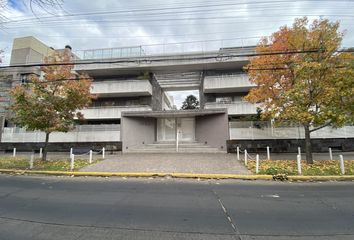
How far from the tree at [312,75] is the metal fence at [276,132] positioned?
16.0ft

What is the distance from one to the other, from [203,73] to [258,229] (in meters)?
23.6

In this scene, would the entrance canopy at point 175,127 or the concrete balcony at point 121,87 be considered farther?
the concrete balcony at point 121,87

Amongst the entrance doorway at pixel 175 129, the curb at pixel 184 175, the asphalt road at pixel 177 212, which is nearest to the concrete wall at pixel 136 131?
the entrance doorway at pixel 175 129

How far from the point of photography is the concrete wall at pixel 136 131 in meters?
20.2

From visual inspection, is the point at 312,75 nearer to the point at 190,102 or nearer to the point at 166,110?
the point at 166,110

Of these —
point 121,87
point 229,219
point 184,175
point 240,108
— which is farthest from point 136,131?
point 229,219

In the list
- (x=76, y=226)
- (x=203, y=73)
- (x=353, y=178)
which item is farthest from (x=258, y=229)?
(x=203, y=73)

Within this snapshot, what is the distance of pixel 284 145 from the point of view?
19031mm

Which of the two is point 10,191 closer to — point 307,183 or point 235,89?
point 307,183

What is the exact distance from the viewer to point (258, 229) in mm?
4461

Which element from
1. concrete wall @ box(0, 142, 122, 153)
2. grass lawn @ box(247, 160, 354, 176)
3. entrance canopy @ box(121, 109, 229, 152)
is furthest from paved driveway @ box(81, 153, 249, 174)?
entrance canopy @ box(121, 109, 229, 152)

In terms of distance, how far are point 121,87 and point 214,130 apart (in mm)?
12086

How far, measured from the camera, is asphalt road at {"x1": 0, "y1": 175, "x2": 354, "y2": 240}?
4324 millimetres

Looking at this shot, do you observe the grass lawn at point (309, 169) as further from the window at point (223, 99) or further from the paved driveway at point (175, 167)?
the window at point (223, 99)
